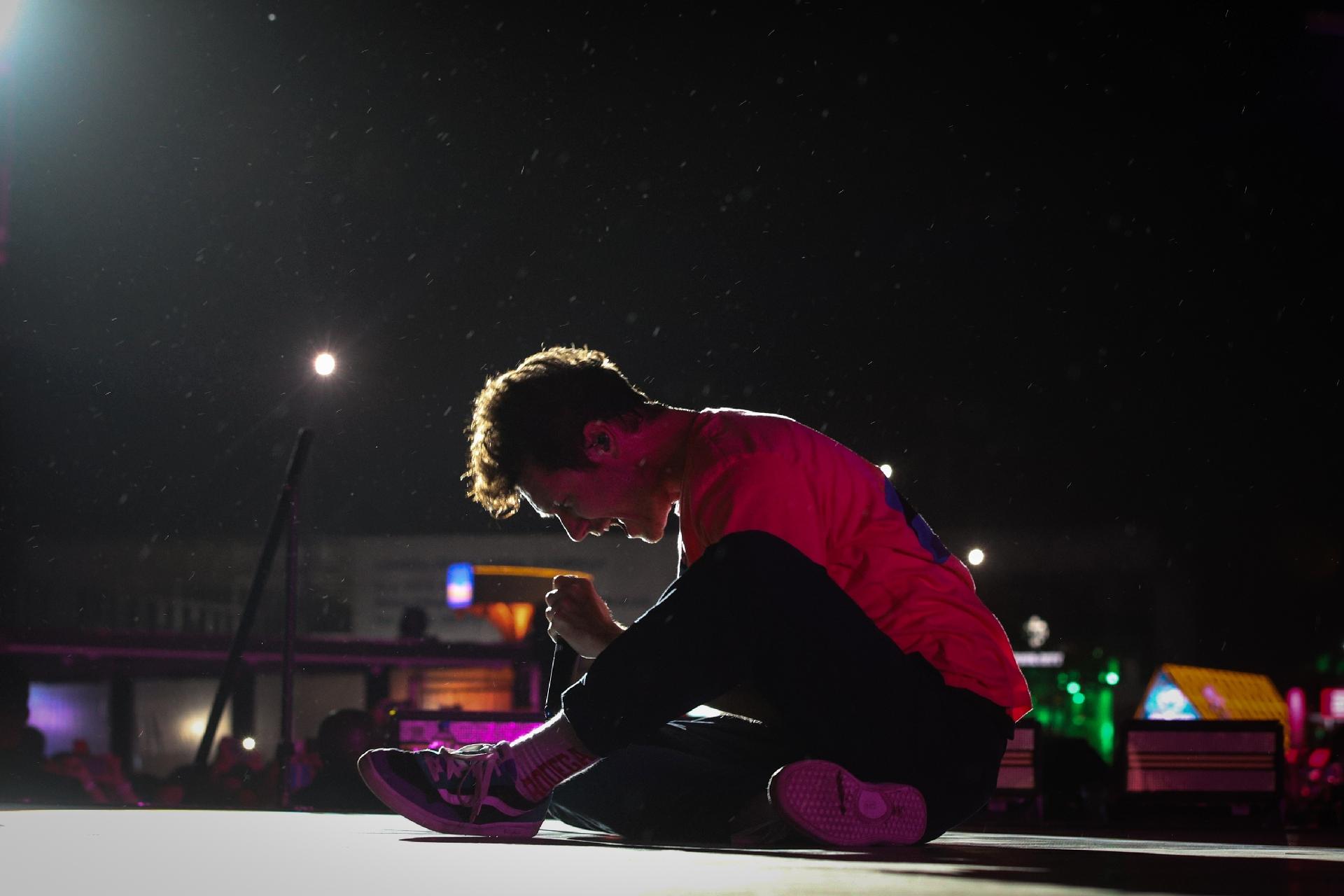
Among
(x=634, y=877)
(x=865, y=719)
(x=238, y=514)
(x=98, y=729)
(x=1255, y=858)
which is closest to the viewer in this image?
(x=634, y=877)

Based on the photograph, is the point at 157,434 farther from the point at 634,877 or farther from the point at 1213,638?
the point at 634,877

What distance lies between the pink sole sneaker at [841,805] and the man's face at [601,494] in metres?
0.63

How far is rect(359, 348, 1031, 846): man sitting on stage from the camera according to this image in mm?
2094

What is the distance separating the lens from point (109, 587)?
→ 37.2m

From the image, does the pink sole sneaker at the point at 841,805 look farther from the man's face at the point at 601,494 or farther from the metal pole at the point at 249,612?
the metal pole at the point at 249,612

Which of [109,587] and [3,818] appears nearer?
[3,818]

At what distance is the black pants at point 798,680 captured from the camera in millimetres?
2088

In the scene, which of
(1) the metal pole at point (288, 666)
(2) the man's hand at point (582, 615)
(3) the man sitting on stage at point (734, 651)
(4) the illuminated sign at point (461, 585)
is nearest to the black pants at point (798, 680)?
(3) the man sitting on stage at point (734, 651)

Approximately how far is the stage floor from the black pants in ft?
0.48

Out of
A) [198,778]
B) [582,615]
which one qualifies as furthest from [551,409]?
[198,778]

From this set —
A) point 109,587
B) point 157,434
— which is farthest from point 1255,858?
point 109,587

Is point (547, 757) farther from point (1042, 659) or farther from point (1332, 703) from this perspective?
point (1332, 703)

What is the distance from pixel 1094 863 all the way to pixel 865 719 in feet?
1.31

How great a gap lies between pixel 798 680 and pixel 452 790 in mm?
639
